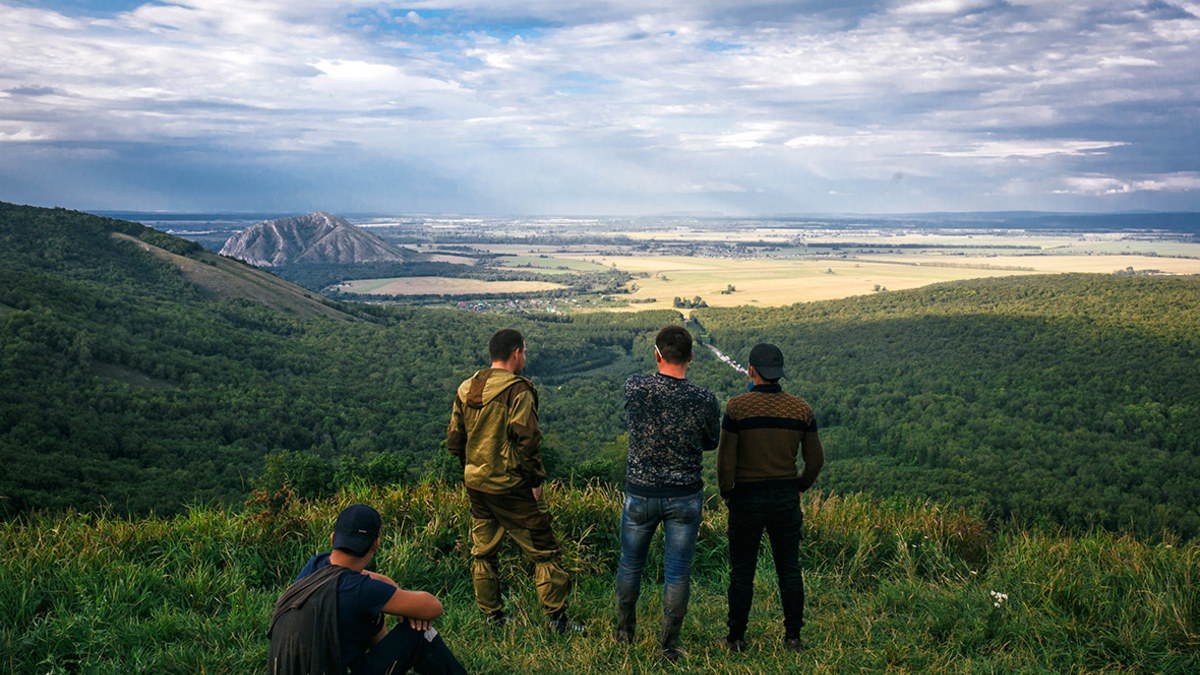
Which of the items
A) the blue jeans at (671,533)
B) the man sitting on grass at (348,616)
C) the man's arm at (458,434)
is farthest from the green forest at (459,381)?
the blue jeans at (671,533)

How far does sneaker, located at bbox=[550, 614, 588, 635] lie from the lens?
532cm

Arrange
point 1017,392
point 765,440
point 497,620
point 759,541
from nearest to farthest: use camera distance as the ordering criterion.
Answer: point 765,440 < point 759,541 < point 497,620 < point 1017,392

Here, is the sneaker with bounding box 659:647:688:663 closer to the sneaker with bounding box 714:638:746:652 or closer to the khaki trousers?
the sneaker with bounding box 714:638:746:652

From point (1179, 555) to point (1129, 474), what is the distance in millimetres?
39296

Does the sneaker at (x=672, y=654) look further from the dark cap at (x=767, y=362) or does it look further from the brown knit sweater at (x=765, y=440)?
the dark cap at (x=767, y=362)

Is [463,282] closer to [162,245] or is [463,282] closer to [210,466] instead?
[162,245]

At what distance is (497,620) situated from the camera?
550 cm

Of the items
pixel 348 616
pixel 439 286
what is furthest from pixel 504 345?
pixel 439 286

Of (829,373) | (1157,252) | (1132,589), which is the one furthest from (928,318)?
(1157,252)

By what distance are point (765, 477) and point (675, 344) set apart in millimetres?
1238

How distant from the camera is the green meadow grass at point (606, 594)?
4.74 meters

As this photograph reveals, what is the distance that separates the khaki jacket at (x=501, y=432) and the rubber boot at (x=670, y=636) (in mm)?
1467

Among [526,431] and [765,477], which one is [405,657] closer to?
[526,431]

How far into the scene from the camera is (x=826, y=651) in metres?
4.99
